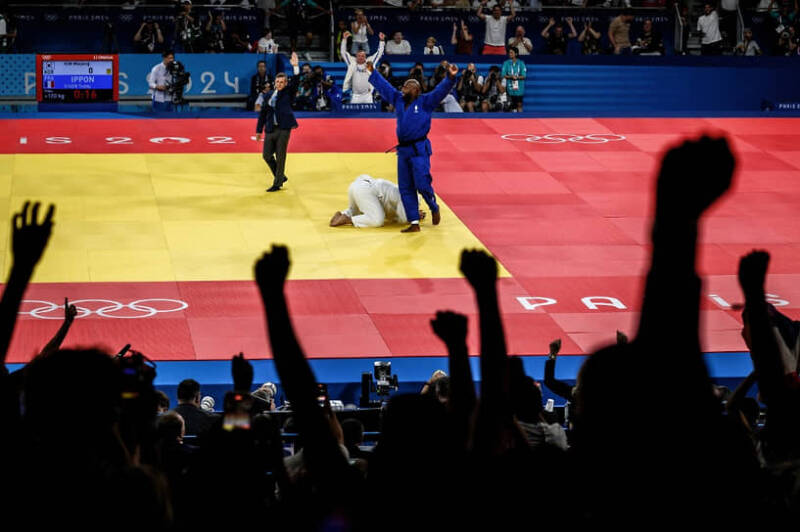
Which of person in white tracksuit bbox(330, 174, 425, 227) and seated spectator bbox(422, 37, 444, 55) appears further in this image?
seated spectator bbox(422, 37, 444, 55)

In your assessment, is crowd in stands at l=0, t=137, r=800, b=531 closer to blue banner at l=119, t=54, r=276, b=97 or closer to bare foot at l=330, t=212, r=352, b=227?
bare foot at l=330, t=212, r=352, b=227

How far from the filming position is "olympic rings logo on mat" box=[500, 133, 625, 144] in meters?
25.5

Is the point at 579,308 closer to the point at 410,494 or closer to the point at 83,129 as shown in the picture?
the point at 410,494

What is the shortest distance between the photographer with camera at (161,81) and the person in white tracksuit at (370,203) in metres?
11.1

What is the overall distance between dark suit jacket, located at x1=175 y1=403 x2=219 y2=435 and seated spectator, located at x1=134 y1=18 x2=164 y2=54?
23428 millimetres

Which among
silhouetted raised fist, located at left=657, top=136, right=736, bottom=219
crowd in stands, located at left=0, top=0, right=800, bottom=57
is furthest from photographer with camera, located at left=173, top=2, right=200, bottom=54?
silhouetted raised fist, located at left=657, top=136, right=736, bottom=219

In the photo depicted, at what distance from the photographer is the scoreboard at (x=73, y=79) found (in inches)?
1080

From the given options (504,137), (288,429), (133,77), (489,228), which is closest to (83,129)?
(133,77)

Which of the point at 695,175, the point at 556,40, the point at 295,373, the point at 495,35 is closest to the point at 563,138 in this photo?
the point at 495,35

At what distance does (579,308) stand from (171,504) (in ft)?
37.9

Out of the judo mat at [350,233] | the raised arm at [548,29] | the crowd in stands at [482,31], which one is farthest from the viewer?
the raised arm at [548,29]

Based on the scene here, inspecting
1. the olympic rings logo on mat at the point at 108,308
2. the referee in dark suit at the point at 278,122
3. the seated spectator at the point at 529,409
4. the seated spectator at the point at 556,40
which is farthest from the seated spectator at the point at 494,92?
the seated spectator at the point at 529,409

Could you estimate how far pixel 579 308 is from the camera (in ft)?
48.0

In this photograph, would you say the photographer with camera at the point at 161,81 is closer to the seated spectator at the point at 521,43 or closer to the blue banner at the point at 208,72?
the blue banner at the point at 208,72
